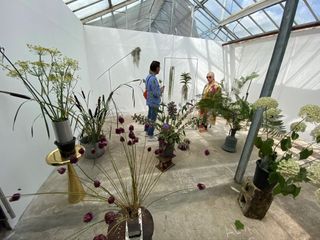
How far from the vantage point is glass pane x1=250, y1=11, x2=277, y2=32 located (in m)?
3.85

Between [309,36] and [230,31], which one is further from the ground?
[230,31]

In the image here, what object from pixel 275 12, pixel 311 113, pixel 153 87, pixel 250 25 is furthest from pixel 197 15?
pixel 311 113

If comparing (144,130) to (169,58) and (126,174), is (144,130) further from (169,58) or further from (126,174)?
(169,58)

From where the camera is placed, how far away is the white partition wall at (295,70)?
10.4 ft

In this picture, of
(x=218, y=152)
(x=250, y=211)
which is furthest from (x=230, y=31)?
(x=250, y=211)

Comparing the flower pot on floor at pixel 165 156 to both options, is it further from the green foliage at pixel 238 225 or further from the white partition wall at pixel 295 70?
the white partition wall at pixel 295 70

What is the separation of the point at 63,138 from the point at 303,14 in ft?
15.2

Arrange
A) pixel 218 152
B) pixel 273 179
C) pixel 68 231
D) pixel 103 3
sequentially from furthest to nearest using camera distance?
pixel 103 3 < pixel 218 152 < pixel 68 231 < pixel 273 179

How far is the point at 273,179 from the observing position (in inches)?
43.7

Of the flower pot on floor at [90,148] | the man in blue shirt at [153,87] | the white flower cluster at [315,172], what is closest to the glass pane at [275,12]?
the man in blue shirt at [153,87]

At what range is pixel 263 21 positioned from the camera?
4.01 metres

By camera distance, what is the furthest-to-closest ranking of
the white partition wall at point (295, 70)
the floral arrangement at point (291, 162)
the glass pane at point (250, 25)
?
the glass pane at point (250, 25) → the white partition wall at point (295, 70) → the floral arrangement at point (291, 162)

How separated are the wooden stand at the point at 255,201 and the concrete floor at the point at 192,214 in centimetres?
7

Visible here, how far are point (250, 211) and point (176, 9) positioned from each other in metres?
5.07
